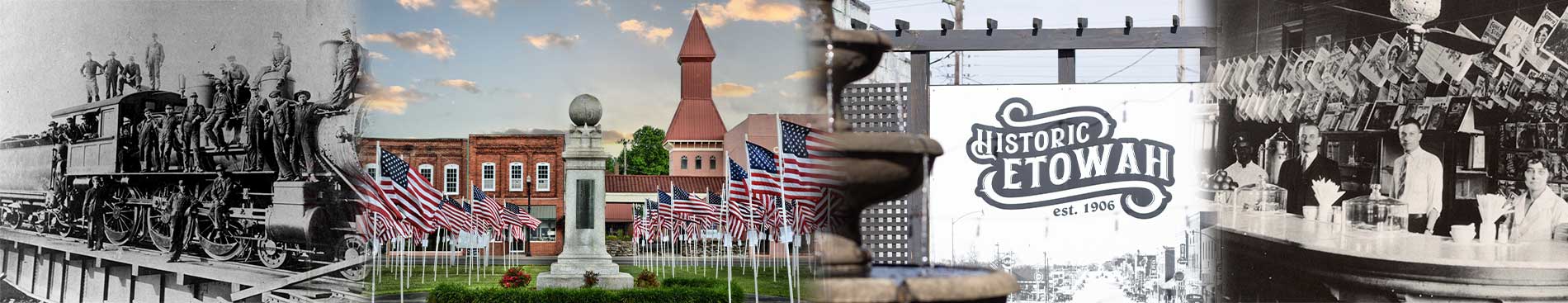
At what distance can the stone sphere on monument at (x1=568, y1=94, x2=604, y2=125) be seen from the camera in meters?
14.5

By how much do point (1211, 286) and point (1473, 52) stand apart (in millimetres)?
2564

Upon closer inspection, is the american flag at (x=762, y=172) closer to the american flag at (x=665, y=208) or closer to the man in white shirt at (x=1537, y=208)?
the american flag at (x=665, y=208)

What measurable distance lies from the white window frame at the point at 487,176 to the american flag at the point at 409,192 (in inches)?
625

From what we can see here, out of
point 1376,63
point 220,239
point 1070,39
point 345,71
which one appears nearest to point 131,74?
point 220,239

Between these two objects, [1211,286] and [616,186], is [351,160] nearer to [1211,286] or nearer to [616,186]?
[1211,286]

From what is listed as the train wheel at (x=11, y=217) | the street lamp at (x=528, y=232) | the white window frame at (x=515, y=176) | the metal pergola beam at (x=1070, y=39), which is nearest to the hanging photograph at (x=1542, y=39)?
the metal pergola beam at (x=1070, y=39)

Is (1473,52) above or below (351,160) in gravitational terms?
above

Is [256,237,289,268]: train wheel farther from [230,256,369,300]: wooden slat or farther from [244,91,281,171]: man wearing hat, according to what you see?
[244,91,281,171]: man wearing hat

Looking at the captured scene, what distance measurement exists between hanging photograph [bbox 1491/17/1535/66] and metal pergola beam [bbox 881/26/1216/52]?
6.73ft

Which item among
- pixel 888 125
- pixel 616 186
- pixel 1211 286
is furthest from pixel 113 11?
pixel 616 186

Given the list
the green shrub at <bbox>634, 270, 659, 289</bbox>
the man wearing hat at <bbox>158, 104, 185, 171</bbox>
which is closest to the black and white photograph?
the green shrub at <bbox>634, 270, 659, 289</bbox>

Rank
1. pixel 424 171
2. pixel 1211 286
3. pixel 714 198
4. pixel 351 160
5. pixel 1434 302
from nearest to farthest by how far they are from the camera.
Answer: pixel 1434 302 < pixel 1211 286 < pixel 351 160 < pixel 714 198 < pixel 424 171

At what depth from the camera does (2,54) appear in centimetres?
892

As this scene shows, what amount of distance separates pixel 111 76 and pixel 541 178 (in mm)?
17383
